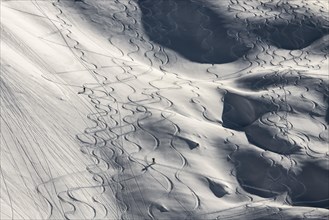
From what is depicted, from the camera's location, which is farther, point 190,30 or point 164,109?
point 190,30

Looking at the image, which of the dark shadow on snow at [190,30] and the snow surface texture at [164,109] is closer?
the snow surface texture at [164,109]

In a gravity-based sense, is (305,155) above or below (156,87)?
below

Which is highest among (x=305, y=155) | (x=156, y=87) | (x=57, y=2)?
(x=57, y=2)

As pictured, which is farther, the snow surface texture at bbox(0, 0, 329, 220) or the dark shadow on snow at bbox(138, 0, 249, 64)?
the dark shadow on snow at bbox(138, 0, 249, 64)

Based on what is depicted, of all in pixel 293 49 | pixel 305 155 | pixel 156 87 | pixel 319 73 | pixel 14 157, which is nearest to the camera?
pixel 14 157

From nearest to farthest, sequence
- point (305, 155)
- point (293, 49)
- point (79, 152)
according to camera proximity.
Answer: point (79, 152)
point (305, 155)
point (293, 49)

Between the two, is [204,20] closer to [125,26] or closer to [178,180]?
[125,26]

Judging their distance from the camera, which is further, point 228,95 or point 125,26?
point 125,26

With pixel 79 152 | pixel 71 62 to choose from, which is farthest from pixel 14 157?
pixel 71 62
